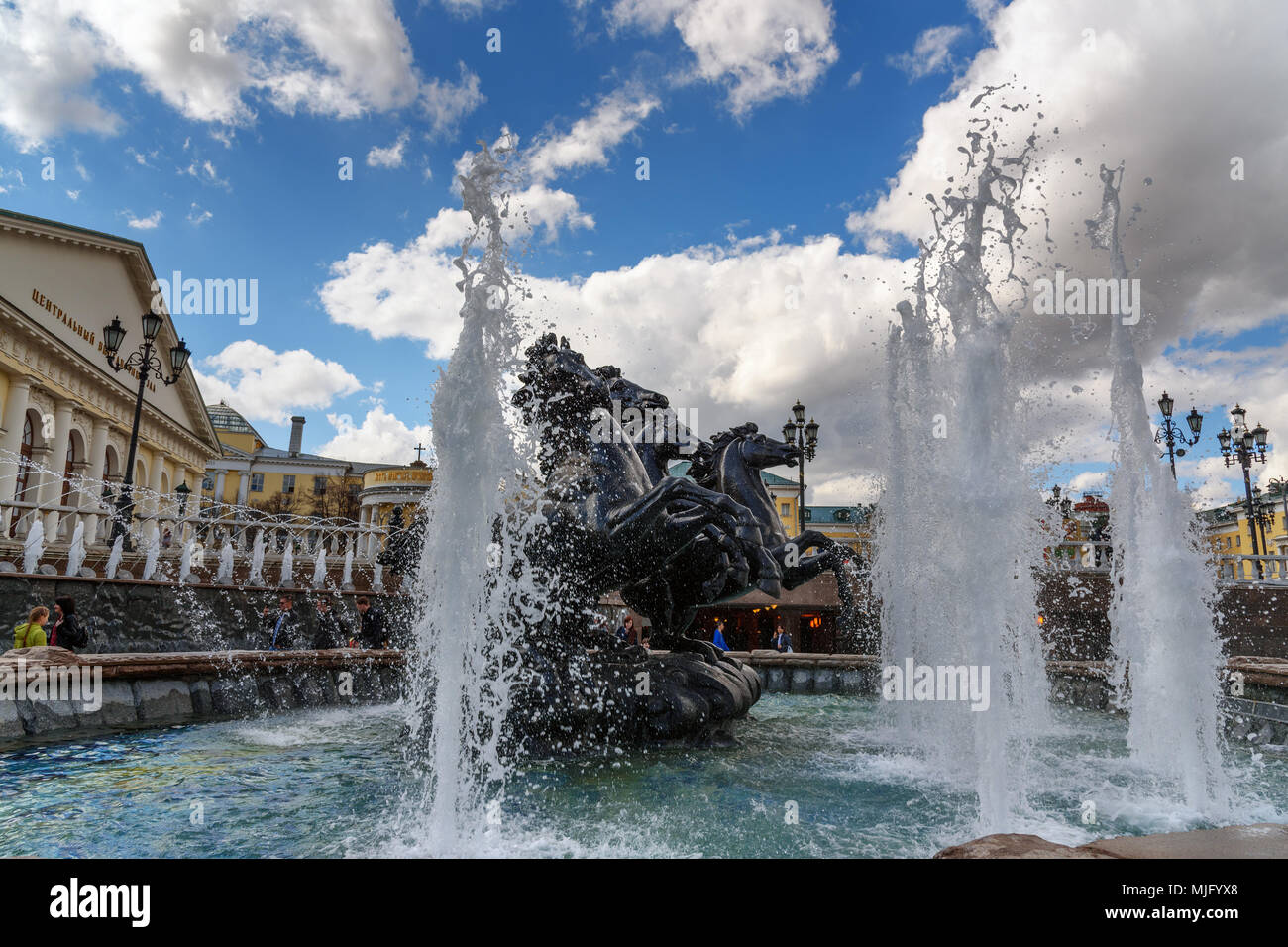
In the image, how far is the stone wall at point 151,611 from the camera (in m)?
11.7

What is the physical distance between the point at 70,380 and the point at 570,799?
111 feet

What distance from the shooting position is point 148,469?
39531 millimetres

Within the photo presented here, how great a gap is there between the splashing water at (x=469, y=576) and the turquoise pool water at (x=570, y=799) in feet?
0.82

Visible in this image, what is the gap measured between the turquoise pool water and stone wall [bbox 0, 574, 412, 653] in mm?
7359

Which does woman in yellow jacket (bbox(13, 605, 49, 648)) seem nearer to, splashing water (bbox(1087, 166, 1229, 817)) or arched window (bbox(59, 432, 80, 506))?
splashing water (bbox(1087, 166, 1229, 817))

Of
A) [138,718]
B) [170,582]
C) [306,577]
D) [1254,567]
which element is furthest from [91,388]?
[1254,567]

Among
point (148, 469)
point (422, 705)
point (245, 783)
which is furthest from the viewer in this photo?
point (148, 469)

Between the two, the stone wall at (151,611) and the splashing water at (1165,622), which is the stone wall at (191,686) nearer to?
the stone wall at (151,611)

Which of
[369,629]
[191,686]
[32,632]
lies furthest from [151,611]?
[191,686]

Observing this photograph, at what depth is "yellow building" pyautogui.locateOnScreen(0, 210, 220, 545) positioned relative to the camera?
24953 millimetres

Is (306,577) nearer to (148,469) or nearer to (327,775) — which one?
(327,775)

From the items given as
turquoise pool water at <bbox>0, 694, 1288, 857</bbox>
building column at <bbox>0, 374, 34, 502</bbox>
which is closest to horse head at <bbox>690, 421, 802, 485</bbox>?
turquoise pool water at <bbox>0, 694, 1288, 857</bbox>

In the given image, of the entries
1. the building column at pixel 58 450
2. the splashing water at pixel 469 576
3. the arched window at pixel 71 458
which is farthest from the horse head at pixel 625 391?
the arched window at pixel 71 458
